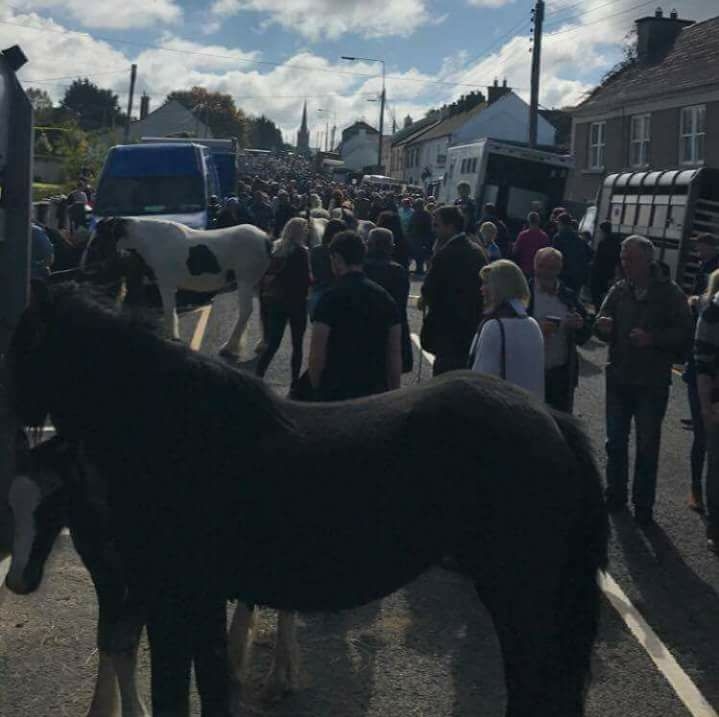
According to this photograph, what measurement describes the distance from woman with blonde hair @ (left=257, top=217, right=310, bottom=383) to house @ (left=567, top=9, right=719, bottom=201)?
2379cm

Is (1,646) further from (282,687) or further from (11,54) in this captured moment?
(11,54)

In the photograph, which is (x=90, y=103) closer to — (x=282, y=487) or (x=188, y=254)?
(x=188, y=254)

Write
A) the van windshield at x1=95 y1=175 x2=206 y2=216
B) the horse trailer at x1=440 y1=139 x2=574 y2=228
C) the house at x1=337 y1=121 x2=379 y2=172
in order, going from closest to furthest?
the van windshield at x1=95 y1=175 x2=206 y2=216 < the horse trailer at x1=440 y1=139 x2=574 y2=228 < the house at x1=337 y1=121 x2=379 y2=172

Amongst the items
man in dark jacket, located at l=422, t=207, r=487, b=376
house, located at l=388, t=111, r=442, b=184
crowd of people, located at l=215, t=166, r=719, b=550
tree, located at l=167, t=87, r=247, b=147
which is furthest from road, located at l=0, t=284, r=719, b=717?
tree, located at l=167, t=87, r=247, b=147

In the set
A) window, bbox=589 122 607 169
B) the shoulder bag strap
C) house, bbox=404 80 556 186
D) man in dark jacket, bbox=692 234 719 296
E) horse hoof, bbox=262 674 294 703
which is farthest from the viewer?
house, bbox=404 80 556 186

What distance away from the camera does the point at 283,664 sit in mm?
4523

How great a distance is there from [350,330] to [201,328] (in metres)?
9.33

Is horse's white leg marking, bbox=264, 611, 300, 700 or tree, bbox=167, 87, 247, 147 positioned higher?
tree, bbox=167, 87, 247, 147

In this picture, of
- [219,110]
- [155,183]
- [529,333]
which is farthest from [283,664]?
[219,110]

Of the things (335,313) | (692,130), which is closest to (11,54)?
(335,313)

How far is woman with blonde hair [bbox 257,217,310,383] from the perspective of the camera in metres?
10.1

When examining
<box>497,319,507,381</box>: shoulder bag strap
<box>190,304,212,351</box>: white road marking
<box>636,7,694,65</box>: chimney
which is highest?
<box>636,7,694,65</box>: chimney

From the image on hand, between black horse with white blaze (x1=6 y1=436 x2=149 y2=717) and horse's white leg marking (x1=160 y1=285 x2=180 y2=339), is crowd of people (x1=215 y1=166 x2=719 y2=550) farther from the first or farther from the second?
horse's white leg marking (x1=160 y1=285 x2=180 y2=339)

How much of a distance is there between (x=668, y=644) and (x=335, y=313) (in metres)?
2.60
